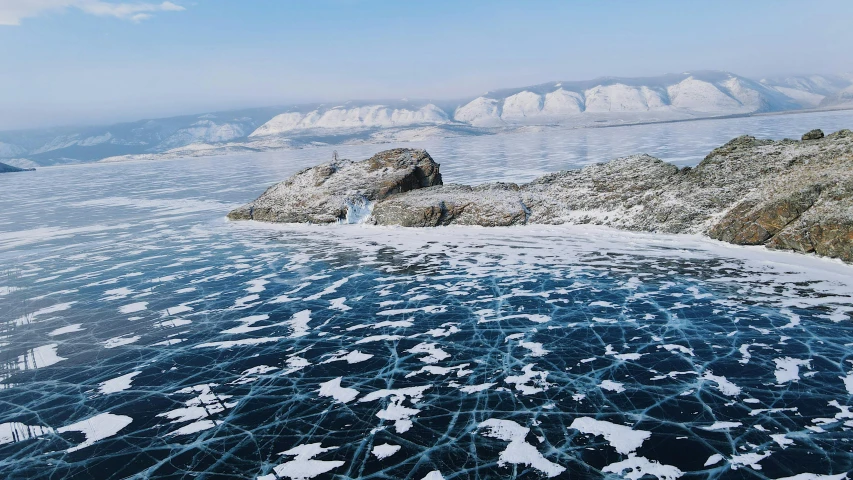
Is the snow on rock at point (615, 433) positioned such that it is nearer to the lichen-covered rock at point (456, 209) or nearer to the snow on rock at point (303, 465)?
the snow on rock at point (303, 465)

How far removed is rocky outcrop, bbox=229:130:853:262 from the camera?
516 inches

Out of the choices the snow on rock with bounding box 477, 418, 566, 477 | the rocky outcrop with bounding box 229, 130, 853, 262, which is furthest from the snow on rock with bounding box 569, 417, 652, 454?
the rocky outcrop with bounding box 229, 130, 853, 262

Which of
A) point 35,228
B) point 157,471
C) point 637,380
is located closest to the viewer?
point 157,471

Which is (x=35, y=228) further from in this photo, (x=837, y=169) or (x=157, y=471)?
(x=837, y=169)

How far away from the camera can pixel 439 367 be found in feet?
23.7

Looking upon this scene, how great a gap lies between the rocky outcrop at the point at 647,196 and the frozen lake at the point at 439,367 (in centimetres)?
133

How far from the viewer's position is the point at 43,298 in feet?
38.6

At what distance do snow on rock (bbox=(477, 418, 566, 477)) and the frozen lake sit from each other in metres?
0.02

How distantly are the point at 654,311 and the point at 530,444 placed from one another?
5.02 metres

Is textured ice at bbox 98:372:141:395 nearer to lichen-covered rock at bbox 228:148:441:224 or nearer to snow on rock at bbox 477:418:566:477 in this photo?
snow on rock at bbox 477:418:566:477

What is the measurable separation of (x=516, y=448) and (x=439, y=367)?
84.9 inches

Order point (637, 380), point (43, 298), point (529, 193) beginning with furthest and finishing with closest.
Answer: point (529, 193)
point (43, 298)
point (637, 380)

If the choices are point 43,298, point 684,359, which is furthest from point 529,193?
point 43,298

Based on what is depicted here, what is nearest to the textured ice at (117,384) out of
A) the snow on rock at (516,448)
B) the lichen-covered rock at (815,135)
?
the snow on rock at (516,448)
